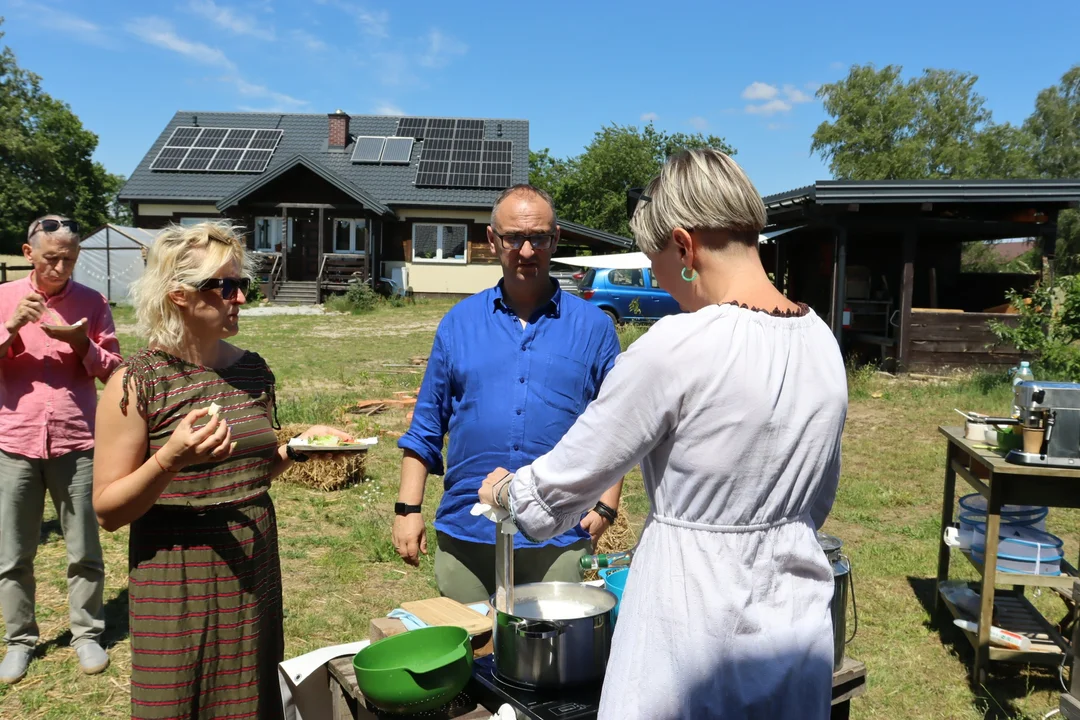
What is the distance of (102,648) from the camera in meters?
3.99

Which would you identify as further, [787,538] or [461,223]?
[461,223]

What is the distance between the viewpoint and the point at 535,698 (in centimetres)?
181

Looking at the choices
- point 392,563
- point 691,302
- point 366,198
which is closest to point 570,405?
point 691,302

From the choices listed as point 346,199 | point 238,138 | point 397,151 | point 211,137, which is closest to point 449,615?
point 346,199

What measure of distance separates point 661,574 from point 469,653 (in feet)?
2.20

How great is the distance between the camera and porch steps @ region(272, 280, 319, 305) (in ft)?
82.2

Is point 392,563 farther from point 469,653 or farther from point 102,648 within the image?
point 469,653

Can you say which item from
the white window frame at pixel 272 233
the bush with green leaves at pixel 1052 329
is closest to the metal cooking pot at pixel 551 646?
the bush with green leaves at pixel 1052 329

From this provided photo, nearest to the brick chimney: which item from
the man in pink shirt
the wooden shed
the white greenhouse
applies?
the white greenhouse

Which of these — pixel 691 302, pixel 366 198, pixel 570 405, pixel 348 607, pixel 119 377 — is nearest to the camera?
pixel 691 302

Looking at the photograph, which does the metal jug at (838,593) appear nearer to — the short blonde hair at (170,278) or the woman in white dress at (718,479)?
the woman in white dress at (718,479)

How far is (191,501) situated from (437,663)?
97 centimetres

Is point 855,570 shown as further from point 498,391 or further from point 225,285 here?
point 225,285

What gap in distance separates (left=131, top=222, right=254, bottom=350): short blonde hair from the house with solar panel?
75.7ft
